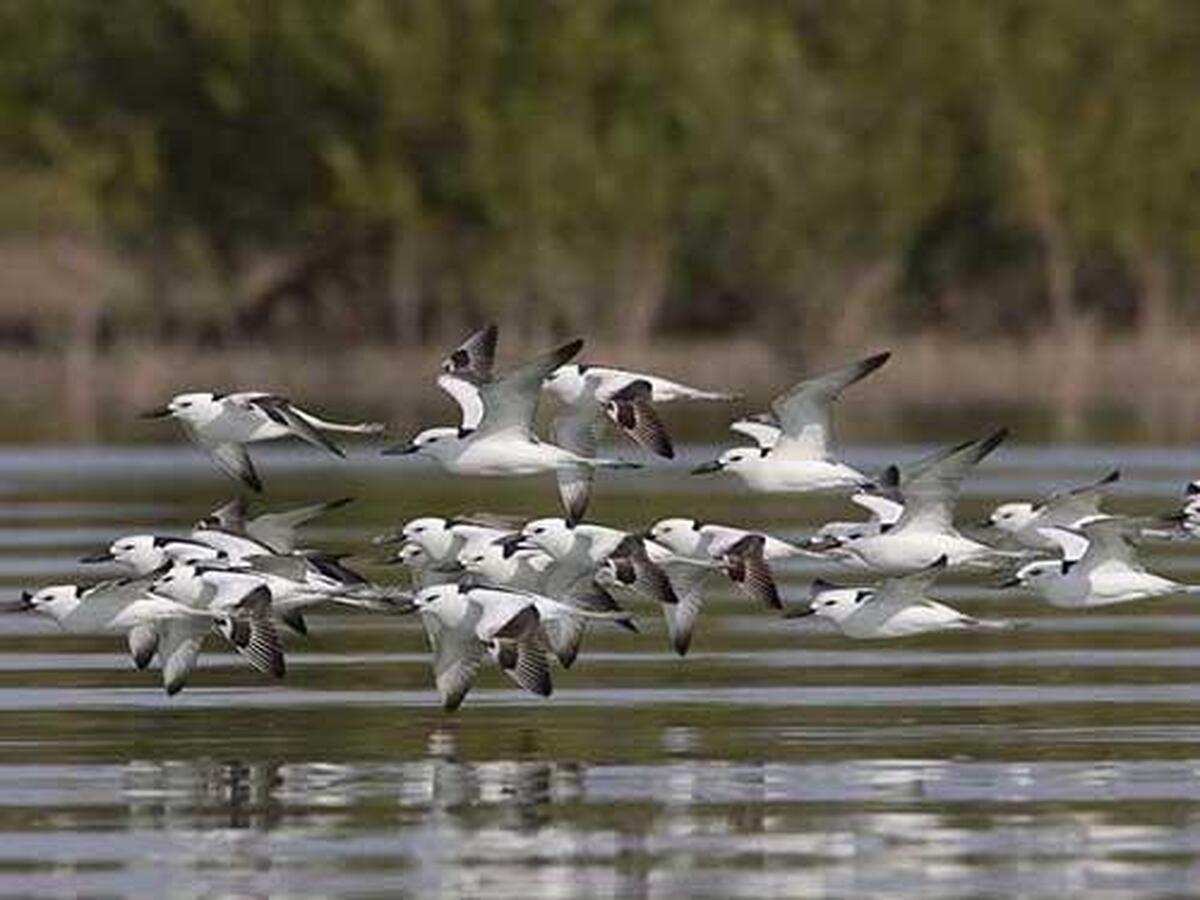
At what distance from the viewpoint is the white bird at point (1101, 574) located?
75.5 ft

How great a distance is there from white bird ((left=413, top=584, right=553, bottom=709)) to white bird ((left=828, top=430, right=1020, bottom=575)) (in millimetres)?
2497

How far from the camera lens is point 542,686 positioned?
2136 cm

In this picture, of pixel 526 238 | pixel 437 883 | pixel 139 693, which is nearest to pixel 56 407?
pixel 526 238

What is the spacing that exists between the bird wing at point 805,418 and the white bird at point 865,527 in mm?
435

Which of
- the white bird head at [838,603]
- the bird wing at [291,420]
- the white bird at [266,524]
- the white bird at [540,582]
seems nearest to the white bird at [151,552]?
the white bird at [266,524]

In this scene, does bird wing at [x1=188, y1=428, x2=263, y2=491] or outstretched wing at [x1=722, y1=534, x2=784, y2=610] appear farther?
bird wing at [x1=188, y1=428, x2=263, y2=491]

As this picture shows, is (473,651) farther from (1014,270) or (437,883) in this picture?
(1014,270)

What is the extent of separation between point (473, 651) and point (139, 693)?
8.17 feet

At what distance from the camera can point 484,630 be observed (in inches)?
840

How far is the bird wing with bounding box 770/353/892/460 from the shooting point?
77.4 ft

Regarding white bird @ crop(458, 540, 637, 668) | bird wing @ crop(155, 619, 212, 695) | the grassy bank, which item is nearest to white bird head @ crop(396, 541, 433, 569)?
white bird @ crop(458, 540, 637, 668)

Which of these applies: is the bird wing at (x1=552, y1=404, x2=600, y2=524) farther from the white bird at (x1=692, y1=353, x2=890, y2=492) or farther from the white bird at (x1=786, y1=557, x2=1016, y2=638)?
the white bird at (x1=786, y1=557, x2=1016, y2=638)

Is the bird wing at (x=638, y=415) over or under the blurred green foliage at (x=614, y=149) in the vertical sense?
under

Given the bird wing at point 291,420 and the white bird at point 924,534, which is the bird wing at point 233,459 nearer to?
the bird wing at point 291,420
